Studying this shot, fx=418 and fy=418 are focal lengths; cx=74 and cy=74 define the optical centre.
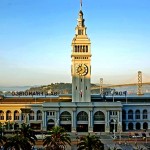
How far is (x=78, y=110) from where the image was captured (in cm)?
11112

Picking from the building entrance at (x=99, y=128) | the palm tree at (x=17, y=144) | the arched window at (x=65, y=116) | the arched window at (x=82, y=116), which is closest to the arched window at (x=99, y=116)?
the building entrance at (x=99, y=128)

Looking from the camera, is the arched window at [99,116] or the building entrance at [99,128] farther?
the arched window at [99,116]

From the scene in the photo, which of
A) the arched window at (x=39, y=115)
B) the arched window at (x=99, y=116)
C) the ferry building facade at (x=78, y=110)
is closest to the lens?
the ferry building facade at (x=78, y=110)

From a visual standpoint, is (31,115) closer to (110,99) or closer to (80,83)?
(80,83)

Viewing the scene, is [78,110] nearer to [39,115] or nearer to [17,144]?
[39,115]

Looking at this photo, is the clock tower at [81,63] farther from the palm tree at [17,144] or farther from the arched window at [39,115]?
the palm tree at [17,144]

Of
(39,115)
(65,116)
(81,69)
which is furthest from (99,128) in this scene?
(39,115)

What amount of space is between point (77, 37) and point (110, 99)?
22808 millimetres

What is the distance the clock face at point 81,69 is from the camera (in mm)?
112688

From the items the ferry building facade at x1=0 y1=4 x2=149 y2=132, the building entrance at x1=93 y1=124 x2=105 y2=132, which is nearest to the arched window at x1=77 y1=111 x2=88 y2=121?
the ferry building facade at x1=0 y1=4 x2=149 y2=132

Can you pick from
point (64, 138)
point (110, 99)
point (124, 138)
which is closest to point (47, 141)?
point (64, 138)

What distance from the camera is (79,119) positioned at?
364 feet

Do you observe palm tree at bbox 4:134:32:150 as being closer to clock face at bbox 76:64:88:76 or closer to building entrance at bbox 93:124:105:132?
building entrance at bbox 93:124:105:132

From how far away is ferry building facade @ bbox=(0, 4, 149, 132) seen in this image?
363 ft
